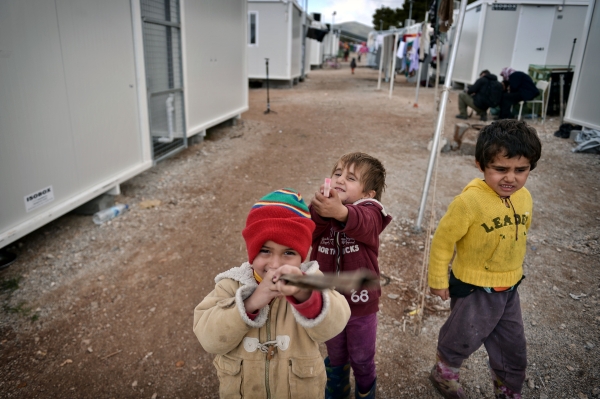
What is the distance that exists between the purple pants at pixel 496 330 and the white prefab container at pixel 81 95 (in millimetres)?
3431

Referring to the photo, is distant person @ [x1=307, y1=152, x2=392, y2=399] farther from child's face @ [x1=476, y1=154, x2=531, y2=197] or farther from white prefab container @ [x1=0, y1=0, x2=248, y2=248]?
white prefab container @ [x1=0, y1=0, x2=248, y2=248]

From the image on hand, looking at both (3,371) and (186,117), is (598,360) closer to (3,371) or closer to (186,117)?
(3,371)

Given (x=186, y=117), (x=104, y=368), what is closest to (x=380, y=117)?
(x=186, y=117)

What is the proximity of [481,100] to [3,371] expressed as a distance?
1114 cm

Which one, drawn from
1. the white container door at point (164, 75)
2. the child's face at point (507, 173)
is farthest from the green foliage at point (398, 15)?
the child's face at point (507, 173)

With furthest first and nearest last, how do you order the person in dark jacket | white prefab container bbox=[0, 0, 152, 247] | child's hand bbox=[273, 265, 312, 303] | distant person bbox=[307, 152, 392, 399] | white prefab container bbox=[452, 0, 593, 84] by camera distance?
white prefab container bbox=[452, 0, 593, 84], the person in dark jacket, white prefab container bbox=[0, 0, 152, 247], distant person bbox=[307, 152, 392, 399], child's hand bbox=[273, 265, 312, 303]

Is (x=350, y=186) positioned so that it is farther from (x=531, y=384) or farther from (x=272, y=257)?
(x=531, y=384)

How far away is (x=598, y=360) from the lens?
267 cm

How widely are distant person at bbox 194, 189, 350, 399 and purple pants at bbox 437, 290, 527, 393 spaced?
37.0 inches

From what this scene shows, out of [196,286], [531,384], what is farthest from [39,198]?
[531,384]

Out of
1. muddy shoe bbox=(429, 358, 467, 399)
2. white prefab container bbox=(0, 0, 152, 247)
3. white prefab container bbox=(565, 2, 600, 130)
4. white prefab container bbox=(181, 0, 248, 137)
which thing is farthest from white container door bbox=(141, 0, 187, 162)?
white prefab container bbox=(565, 2, 600, 130)

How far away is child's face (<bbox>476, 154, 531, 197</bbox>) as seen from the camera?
192 cm

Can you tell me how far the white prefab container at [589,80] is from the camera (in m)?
7.79

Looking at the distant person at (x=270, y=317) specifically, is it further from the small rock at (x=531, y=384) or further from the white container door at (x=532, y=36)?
the white container door at (x=532, y=36)
